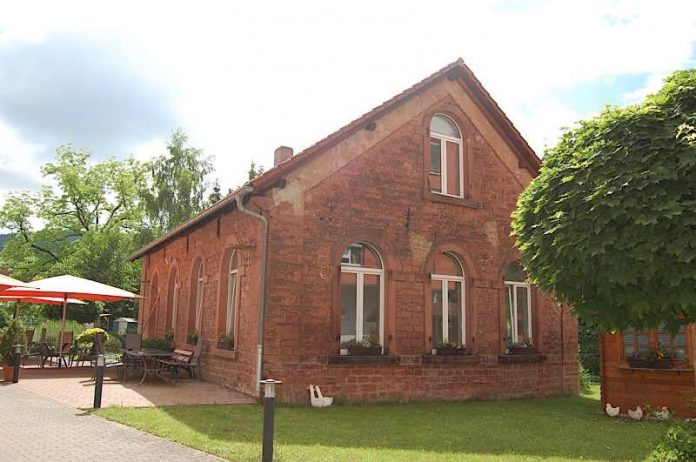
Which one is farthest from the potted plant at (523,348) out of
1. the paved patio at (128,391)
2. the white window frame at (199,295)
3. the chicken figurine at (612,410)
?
the white window frame at (199,295)

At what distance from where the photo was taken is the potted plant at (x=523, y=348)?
1359cm

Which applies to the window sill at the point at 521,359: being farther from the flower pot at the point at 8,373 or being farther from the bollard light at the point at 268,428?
the flower pot at the point at 8,373

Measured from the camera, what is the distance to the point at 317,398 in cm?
1065

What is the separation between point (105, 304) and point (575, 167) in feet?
102

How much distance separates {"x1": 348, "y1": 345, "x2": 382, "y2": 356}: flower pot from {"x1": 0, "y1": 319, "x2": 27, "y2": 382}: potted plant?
26.1 feet

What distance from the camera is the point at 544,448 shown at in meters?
7.77

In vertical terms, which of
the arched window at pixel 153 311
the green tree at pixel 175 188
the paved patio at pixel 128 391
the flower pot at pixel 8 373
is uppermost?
the green tree at pixel 175 188

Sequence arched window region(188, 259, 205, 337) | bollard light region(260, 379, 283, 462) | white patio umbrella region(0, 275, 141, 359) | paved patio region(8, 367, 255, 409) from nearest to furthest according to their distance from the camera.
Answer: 1. bollard light region(260, 379, 283, 462)
2. paved patio region(8, 367, 255, 409)
3. white patio umbrella region(0, 275, 141, 359)
4. arched window region(188, 259, 205, 337)

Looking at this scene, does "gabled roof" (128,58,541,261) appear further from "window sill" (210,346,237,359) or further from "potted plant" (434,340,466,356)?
"potted plant" (434,340,466,356)

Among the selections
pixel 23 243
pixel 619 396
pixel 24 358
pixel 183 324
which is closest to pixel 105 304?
pixel 23 243

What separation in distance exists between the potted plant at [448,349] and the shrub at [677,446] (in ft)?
23.2

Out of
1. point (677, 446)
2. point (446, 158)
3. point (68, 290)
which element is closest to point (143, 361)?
point (68, 290)

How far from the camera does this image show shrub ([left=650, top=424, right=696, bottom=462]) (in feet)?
16.5

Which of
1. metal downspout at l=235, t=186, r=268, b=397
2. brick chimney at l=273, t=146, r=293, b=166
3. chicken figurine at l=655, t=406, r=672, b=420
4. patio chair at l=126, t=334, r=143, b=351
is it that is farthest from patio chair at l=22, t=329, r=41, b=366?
chicken figurine at l=655, t=406, r=672, b=420
